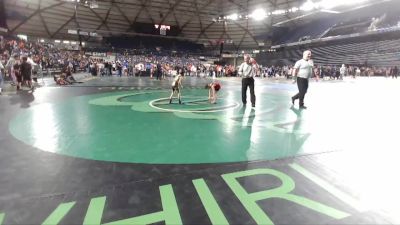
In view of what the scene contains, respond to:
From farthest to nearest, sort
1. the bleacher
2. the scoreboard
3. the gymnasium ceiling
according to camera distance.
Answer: the scoreboard → the gymnasium ceiling → the bleacher

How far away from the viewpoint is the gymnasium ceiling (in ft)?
116

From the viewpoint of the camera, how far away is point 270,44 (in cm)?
4931

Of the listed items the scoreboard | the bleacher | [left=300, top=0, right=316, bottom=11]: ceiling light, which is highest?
→ [left=300, top=0, right=316, bottom=11]: ceiling light

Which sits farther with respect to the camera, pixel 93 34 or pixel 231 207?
pixel 93 34

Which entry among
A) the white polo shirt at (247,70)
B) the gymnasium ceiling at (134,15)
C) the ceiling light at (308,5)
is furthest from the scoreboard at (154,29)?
the white polo shirt at (247,70)

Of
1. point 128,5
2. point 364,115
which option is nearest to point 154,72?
point 128,5

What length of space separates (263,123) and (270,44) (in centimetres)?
4661

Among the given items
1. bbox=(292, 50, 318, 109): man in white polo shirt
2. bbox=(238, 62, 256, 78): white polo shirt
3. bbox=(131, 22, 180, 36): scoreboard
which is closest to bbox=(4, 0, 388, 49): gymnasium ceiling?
bbox=(131, 22, 180, 36): scoreboard

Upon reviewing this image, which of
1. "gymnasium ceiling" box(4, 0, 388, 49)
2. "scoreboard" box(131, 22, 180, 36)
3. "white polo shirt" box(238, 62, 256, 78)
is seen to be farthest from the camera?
"scoreboard" box(131, 22, 180, 36)

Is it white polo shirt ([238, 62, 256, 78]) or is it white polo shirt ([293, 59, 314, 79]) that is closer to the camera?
white polo shirt ([293, 59, 314, 79])

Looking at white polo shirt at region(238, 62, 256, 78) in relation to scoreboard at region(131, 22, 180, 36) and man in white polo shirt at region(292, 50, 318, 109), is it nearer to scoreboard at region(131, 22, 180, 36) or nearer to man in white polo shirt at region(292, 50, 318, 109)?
man in white polo shirt at region(292, 50, 318, 109)

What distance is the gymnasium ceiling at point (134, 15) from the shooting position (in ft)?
116

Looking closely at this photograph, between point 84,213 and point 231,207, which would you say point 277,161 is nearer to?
point 231,207

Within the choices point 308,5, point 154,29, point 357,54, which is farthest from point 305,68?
point 154,29
